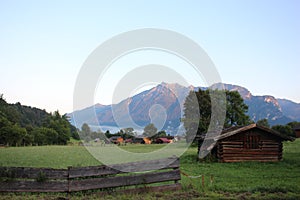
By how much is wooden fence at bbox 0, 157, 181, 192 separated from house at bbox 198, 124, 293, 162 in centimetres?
1666

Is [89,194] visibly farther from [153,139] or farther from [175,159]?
[153,139]

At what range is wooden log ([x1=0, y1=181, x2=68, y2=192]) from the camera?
11.5 m

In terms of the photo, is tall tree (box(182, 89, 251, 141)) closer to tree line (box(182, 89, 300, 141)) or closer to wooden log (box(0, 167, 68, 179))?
tree line (box(182, 89, 300, 141))

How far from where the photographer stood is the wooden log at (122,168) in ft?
39.3

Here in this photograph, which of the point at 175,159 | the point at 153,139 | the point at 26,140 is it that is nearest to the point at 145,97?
the point at 175,159

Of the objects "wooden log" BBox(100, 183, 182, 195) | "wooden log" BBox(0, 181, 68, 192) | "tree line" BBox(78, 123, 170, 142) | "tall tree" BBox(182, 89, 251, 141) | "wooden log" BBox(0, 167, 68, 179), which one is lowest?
"wooden log" BBox(100, 183, 182, 195)

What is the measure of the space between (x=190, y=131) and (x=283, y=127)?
35499 mm

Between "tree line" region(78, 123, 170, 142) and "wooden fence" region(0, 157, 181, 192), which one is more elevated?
"tree line" region(78, 123, 170, 142)

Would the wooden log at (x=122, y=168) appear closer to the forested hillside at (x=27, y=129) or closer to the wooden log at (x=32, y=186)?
the wooden log at (x=32, y=186)

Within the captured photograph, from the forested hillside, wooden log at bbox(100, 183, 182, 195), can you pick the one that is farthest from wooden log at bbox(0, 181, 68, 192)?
the forested hillside

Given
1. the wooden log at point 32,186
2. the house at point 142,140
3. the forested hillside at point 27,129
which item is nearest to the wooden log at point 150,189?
the wooden log at point 32,186

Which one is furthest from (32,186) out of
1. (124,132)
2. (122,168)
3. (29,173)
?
(124,132)

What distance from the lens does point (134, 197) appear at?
11.8m

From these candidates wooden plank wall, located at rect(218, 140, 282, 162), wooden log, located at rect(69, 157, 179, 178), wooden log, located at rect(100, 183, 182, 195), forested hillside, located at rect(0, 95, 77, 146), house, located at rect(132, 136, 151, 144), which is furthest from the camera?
house, located at rect(132, 136, 151, 144)
